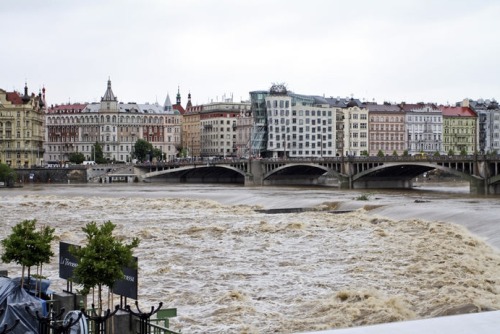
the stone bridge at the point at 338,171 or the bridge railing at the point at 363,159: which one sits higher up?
the bridge railing at the point at 363,159

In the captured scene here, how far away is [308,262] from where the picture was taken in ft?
138

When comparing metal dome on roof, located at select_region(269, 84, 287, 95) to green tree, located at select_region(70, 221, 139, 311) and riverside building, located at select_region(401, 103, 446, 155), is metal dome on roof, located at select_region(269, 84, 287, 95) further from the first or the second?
green tree, located at select_region(70, 221, 139, 311)

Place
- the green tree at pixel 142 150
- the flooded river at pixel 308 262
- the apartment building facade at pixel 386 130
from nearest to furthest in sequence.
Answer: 1. the flooded river at pixel 308 262
2. the green tree at pixel 142 150
3. the apartment building facade at pixel 386 130

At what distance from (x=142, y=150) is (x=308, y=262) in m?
151

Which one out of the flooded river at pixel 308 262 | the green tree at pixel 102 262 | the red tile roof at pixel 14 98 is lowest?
the flooded river at pixel 308 262

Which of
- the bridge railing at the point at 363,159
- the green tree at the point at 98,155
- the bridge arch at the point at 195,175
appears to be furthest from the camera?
the green tree at the point at 98,155

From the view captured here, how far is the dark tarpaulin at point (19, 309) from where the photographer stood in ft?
68.3

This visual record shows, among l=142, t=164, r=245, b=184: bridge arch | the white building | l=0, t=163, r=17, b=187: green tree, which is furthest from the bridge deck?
the white building

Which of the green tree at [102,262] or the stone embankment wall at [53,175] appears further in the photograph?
the stone embankment wall at [53,175]

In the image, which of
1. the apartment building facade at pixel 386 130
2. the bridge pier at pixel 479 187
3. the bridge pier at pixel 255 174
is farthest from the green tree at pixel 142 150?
the bridge pier at pixel 479 187

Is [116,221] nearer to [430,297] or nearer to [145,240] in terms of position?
[145,240]

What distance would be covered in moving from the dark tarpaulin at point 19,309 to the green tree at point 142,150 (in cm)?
16932

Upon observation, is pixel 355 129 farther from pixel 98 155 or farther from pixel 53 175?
pixel 53 175

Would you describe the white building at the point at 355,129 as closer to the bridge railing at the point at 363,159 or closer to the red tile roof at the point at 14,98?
the bridge railing at the point at 363,159
